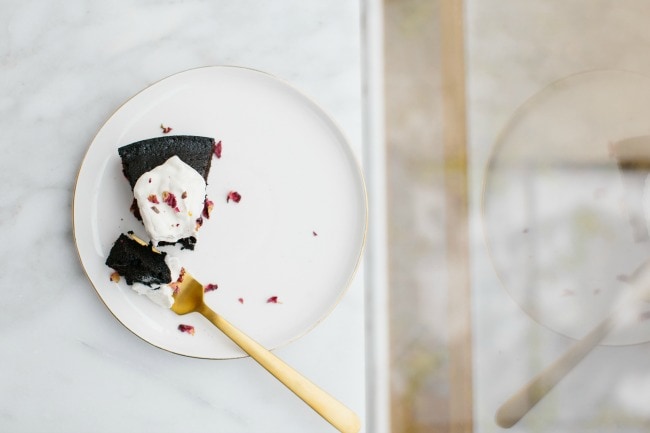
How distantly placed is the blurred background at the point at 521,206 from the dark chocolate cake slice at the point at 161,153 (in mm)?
282

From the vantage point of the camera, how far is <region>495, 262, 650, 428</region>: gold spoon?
593 mm

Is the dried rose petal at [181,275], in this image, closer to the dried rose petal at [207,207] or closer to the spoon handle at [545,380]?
the dried rose petal at [207,207]

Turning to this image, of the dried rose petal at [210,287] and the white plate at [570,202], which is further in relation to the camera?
the dried rose petal at [210,287]

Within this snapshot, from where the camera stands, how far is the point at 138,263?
2.91 feet

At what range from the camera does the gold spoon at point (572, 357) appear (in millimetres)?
593

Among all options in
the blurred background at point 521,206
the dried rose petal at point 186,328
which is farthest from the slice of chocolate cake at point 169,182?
the blurred background at point 521,206

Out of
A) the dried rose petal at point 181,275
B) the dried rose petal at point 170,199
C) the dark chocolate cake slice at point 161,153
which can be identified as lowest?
the dried rose petal at point 181,275

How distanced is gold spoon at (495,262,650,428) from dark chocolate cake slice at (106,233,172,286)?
1.55 feet

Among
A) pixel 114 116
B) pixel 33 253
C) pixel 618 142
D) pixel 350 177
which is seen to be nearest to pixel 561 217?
pixel 618 142

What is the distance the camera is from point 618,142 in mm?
604

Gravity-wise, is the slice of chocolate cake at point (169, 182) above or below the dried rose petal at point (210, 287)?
above

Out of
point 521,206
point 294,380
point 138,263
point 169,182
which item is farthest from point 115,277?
point 521,206

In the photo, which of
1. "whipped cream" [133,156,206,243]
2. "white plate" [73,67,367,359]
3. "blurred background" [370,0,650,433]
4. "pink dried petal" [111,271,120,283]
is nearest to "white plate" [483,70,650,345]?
"blurred background" [370,0,650,433]

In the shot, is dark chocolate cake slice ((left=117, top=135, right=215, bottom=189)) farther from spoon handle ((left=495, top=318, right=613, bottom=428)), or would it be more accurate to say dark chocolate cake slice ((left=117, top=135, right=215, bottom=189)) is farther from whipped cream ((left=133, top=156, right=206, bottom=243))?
spoon handle ((left=495, top=318, right=613, bottom=428))
